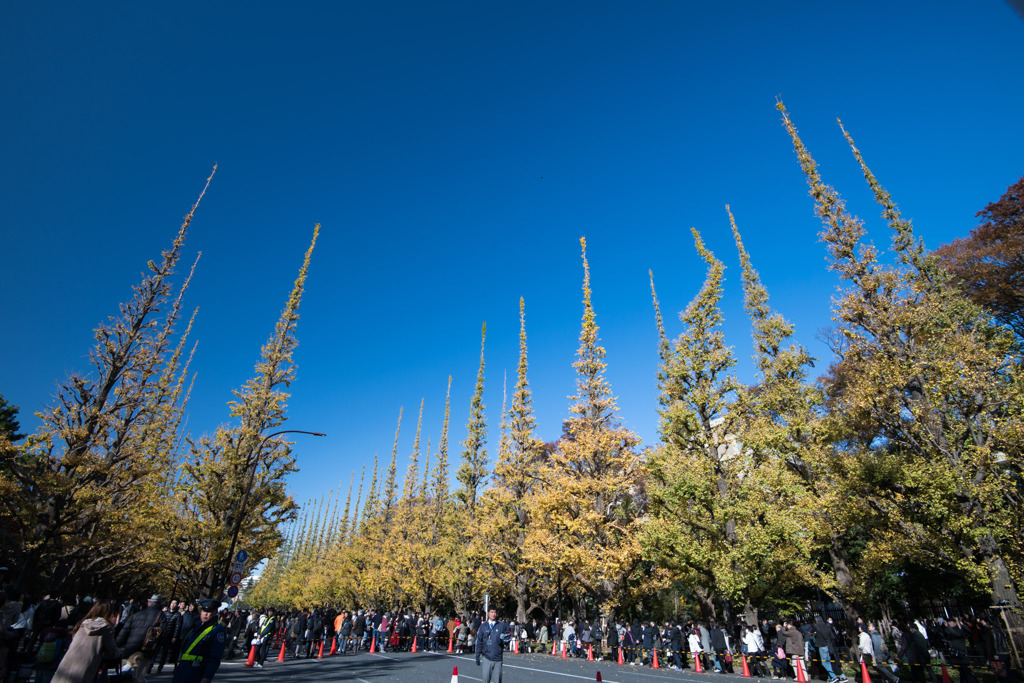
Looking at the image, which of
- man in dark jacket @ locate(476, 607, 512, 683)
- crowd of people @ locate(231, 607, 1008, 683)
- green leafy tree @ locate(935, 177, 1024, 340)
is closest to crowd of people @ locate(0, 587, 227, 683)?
man in dark jacket @ locate(476, 607, 512, 683)

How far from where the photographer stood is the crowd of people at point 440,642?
18.3 feet

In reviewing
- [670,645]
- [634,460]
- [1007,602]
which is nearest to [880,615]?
[670,645]

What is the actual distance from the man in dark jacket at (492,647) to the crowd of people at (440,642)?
0.11ft

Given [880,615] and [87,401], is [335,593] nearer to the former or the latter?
[87,401]

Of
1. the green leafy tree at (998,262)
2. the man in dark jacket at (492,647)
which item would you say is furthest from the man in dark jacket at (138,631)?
the green leafy tree at (998,262)

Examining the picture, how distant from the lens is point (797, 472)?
2114 cm

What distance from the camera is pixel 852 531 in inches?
749

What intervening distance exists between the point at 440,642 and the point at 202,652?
29.3m

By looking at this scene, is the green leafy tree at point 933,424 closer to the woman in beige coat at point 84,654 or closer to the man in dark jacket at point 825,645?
the man in dark jacket at point 825,645

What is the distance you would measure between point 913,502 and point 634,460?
10.1 meters

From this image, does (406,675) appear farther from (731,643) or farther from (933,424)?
(933,424)

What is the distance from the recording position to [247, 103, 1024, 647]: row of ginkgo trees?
492 inches

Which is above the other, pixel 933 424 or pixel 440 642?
pixel 933 424

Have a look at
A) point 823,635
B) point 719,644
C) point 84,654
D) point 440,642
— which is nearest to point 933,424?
point 823,635
